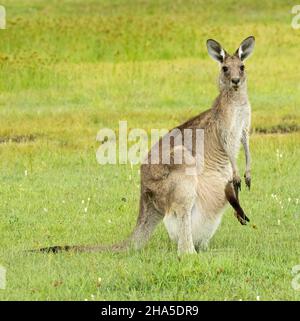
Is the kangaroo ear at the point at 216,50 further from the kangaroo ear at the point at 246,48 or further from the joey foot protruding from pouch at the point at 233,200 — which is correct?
the joey foot protruding from pouch at the point at 233,200

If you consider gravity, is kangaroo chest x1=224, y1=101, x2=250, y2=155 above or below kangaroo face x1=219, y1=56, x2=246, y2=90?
below

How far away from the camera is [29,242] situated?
1016 centimetres

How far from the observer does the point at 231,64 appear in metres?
9.59

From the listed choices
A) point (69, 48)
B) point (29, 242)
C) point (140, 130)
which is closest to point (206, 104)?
point (140, 130)

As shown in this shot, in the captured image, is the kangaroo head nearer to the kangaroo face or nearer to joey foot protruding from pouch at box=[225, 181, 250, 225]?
the kangaroo face

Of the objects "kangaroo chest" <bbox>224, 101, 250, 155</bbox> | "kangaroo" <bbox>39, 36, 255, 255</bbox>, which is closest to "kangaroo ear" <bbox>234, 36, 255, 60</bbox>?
"kangaroo" <bbox>39, 36, 255, 255</bbox>

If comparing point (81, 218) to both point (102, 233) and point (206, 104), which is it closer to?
point (102, 233)

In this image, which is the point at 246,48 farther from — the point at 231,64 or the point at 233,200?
the point at 233,200

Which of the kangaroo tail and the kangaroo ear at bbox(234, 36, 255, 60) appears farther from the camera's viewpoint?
the kangaroo ear at bbox(234, 36, 255, 60)

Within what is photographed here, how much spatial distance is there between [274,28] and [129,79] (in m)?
7.25

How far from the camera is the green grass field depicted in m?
8.45

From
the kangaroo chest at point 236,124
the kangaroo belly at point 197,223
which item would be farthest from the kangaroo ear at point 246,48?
the kangaroo belly at point 197,223

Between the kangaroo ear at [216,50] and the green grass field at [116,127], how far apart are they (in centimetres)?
179

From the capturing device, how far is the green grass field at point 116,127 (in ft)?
27.7
